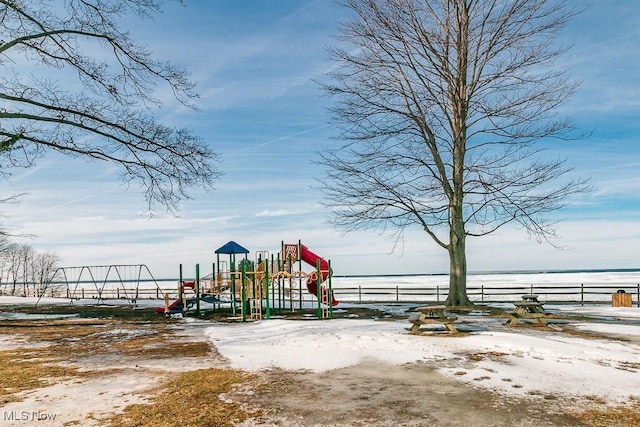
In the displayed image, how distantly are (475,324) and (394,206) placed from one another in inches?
372

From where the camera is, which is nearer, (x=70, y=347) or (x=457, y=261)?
(x=70, y=347)

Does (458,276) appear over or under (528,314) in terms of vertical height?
over

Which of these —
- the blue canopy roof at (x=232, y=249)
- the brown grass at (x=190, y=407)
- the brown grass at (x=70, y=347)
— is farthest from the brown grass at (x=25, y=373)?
the blue canopy roof at (x=232, y=249)

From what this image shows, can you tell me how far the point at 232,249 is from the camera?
26.2 metres

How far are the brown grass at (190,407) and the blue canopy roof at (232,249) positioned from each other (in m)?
17.9

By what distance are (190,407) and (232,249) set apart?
19.8 meters

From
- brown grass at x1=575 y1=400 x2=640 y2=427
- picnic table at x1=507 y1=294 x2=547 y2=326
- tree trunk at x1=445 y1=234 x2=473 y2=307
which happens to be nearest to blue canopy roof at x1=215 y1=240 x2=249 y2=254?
tree trunk at x1=445 y1=234 x2=473 y2=307

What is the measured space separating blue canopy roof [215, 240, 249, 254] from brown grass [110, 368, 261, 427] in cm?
1788

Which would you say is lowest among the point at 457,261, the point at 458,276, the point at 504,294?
the point at 504,294

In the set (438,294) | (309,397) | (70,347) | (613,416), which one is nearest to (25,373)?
(70,347)

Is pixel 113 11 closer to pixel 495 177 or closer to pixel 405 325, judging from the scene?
pixel 405 325

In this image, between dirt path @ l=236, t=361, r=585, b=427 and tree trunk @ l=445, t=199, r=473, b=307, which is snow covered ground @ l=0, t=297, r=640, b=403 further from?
tree trunk @ l=445, t=199, r=473, b=307

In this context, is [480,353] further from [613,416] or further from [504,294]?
[504,294]

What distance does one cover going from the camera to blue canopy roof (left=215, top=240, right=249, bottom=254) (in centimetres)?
2614
